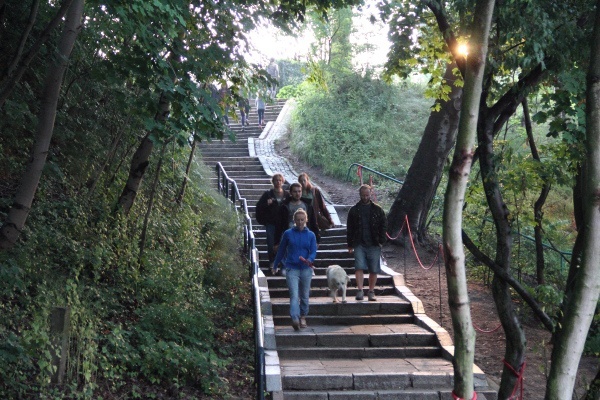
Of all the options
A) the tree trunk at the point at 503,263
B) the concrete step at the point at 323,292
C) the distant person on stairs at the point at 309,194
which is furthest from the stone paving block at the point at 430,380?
the distant person on stairs at the point at 309,194

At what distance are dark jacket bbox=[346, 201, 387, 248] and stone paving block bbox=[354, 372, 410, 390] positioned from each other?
107 inches

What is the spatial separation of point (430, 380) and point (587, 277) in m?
5.22

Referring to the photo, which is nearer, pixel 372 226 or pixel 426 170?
pixel 372 226

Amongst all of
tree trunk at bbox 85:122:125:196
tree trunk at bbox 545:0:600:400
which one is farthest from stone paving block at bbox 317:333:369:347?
tree trunk at bbox 545:0:600:400

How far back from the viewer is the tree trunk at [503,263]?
7520 millimetres

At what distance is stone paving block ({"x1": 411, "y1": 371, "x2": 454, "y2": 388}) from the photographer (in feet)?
29.9

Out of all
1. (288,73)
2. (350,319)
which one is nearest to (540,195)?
(350,319)

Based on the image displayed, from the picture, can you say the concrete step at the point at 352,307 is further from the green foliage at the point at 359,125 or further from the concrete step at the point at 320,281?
the green foliage at the point at 359,125

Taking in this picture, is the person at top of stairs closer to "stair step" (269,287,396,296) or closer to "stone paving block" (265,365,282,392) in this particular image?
"stair step" (269,287,396,296)

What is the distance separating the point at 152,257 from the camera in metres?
11.4

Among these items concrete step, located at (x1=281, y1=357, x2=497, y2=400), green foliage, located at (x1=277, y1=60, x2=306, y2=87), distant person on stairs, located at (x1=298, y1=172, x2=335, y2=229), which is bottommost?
concrete step, located at (x1=281, y1=357, x2=497, y2=400)

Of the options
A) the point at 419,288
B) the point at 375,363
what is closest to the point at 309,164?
the point at 419,288

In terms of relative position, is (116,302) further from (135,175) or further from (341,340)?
(341,340)

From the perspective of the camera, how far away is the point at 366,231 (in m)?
11.3
